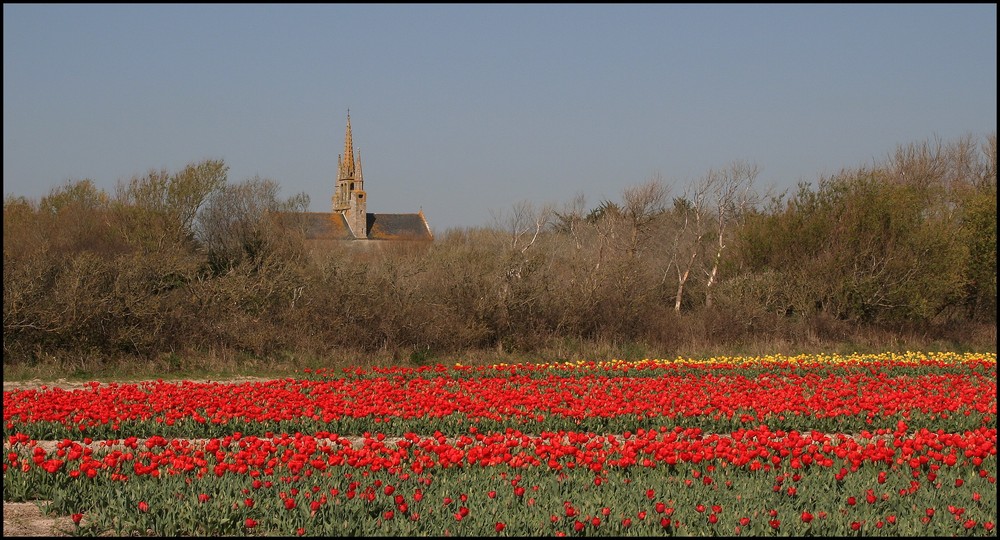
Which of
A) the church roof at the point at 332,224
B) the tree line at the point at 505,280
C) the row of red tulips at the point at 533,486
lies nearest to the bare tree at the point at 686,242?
the tree line at the point at 505,280

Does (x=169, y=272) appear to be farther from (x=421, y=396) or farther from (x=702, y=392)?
(x=702, y=392)

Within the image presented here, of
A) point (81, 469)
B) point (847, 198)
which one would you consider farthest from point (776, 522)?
point (847, 198)

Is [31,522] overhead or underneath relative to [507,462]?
underneath

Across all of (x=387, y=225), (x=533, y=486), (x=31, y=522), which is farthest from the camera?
(x=387, y=225)

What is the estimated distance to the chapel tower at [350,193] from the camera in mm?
96688

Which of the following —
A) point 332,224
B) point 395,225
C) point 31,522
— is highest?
point 395,225

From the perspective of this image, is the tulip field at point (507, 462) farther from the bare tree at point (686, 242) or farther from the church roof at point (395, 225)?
the church roof at point (395, 225)

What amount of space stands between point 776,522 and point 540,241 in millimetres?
29976

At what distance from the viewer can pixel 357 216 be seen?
9694 centimetres

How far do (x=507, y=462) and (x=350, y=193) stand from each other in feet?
306

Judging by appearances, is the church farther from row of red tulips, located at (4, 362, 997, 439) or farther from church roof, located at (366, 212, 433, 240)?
row of red tulips, located at (4, 362, 997, 439)

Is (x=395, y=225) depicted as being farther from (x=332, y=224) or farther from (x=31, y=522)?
(x=31, y=522)

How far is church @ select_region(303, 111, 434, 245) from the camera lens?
93875mm

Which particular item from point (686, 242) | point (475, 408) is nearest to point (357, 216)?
point (686, 242)
